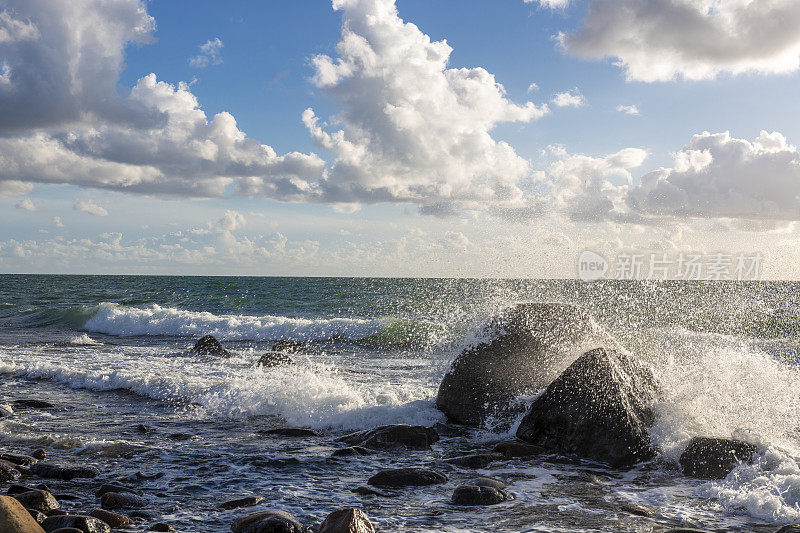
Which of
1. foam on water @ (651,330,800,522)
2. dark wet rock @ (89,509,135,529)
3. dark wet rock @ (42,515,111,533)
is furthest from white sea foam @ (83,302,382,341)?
dark wet rock @ (42,515,111,533)

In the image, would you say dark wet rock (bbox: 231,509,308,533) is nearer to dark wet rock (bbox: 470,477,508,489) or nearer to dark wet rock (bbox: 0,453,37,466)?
dark wet rock (bbox: 470,477,508,489)

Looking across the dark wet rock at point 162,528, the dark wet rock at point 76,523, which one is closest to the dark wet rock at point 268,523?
the dark wet rock at point 162,528

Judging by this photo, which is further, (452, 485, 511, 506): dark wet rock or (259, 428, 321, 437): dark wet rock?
(259, 428, 321, 437): dark wet rock

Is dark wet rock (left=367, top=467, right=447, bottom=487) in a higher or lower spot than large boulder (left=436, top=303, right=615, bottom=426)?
lower

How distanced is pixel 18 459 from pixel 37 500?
6.10 ft

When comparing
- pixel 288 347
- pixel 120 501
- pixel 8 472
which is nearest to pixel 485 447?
pixel 120 501

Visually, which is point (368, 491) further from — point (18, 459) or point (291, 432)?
point (18, 459)

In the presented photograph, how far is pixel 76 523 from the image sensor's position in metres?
4.39

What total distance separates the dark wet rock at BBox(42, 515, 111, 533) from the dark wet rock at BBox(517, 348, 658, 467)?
198 inches

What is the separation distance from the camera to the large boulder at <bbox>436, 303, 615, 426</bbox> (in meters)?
8.84

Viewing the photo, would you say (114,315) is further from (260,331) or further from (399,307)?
(399,307)

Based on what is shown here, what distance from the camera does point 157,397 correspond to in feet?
35.6

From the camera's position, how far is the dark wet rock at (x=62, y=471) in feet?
19.6

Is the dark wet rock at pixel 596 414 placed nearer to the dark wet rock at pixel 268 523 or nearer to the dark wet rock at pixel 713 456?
the dark wet rock at pixel 713 456
